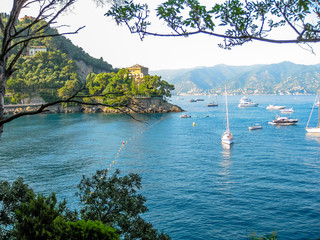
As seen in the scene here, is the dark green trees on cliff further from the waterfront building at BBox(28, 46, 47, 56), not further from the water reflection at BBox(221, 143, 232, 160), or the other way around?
the waterfront building at BBox(28, 46, 47, 56)

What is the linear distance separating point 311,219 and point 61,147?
139 ft

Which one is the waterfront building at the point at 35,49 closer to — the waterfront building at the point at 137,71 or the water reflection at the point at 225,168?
the waterfront building at the point at 137,71

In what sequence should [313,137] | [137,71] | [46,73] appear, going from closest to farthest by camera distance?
[313,137]
[46,73]
[137,71]

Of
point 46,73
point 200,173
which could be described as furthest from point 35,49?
point 200,173

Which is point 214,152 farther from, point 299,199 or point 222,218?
point 222,218

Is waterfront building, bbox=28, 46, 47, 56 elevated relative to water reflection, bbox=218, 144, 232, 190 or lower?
elevated

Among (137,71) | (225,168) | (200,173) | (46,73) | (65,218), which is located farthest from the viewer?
(137,71)

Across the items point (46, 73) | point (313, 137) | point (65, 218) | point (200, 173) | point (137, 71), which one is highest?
point (137, 71)

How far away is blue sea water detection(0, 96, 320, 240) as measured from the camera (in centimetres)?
2359

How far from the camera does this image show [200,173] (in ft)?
119

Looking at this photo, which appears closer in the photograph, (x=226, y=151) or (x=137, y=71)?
(x=226, y=151)

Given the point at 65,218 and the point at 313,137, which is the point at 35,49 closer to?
the point at 313,137

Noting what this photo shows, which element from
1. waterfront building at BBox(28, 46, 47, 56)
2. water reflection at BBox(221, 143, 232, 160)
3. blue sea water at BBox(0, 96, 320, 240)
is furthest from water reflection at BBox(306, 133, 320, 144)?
waterfront building at BBox(28, 46, 47, 56)

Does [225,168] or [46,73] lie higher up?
[46,73]
